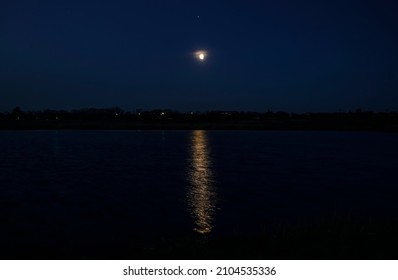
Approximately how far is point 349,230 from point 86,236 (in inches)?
435

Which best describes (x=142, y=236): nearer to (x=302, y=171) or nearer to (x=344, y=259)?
(x=344, y=259)

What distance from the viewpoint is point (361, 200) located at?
973 inches

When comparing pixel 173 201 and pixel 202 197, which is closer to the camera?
pixel 173 201

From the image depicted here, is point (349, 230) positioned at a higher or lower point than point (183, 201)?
higher

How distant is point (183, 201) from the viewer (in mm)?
24312

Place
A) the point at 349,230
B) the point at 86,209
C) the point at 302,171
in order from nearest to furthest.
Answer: the point at 349,230 → the point at 86,209 → the point at 302,171

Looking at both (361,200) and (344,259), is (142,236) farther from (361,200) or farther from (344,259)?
(361,200)

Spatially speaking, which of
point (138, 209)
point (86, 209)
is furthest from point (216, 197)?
point (86, 209)

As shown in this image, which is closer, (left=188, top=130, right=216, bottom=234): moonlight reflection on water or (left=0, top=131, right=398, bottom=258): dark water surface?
(left=0, top=131, right=398, bottom=258): dark water surface

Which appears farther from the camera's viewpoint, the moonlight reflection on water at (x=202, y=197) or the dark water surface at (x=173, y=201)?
the moonlight reflection on water at (x=202, y=197)

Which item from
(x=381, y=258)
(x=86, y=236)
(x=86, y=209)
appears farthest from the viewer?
(x=86, y=209)
